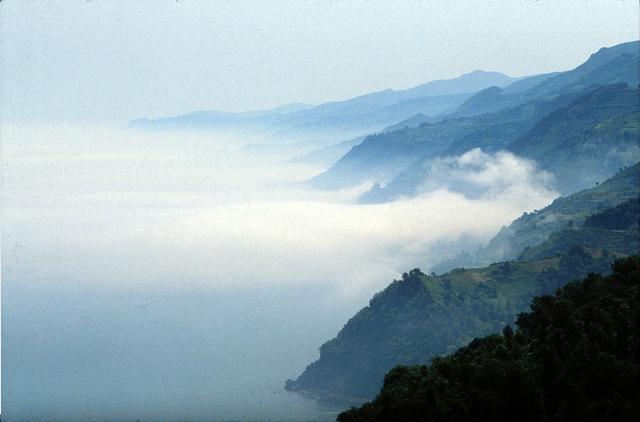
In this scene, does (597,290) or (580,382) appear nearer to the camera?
(580,382)

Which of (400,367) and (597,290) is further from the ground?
(597,290)

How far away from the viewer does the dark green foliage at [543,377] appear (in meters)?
79.4

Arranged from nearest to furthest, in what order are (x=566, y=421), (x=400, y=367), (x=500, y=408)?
(x=566, y=421) → (x=500, y=408) → (x=400, y=367)

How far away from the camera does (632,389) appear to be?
259 ft

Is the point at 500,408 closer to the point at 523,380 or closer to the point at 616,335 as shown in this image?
the point at 523,380

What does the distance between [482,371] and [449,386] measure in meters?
3.48

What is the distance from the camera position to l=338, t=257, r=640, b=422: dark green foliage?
79.4 metres

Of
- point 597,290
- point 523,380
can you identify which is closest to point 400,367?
point 523,380

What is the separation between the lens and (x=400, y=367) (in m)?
96.1

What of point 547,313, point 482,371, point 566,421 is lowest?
point 566,421

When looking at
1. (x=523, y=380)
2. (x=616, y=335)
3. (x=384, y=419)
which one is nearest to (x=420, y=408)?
(x=384, y=419)

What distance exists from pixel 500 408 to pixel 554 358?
9.28 meters

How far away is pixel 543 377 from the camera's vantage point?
284 feet

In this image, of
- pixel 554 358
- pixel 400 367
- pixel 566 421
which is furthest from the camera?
pixel 400 367
